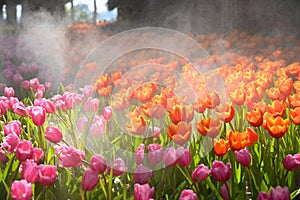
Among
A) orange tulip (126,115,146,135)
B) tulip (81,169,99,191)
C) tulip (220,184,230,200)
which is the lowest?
tulip (220,184,230,200)

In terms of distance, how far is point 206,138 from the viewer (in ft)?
8.87

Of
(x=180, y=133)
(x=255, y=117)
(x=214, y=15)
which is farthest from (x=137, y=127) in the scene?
(x=214, y=15)

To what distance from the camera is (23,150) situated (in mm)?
2121

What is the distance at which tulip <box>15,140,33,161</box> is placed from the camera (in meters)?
2.11

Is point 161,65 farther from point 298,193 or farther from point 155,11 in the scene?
point 155,11

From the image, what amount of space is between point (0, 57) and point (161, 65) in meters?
4.35

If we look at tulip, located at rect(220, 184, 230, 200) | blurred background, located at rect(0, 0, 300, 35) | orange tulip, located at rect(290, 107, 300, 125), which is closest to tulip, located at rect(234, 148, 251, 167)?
tulip, located at rect(220, 184, 230, 200)

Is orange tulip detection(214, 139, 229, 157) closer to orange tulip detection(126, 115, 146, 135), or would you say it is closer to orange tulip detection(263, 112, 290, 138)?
orange tulip detection(263, 112, 290, 138)

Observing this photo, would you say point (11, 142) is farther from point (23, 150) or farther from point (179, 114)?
point (179, 114)

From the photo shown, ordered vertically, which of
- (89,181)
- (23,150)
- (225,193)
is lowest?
(225,193)

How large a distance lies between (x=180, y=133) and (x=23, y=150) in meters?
0.65

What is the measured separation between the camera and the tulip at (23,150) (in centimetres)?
211

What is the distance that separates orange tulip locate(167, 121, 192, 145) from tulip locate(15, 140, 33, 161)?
1.91 feet

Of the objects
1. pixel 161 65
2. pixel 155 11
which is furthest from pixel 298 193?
pixel 155 11
